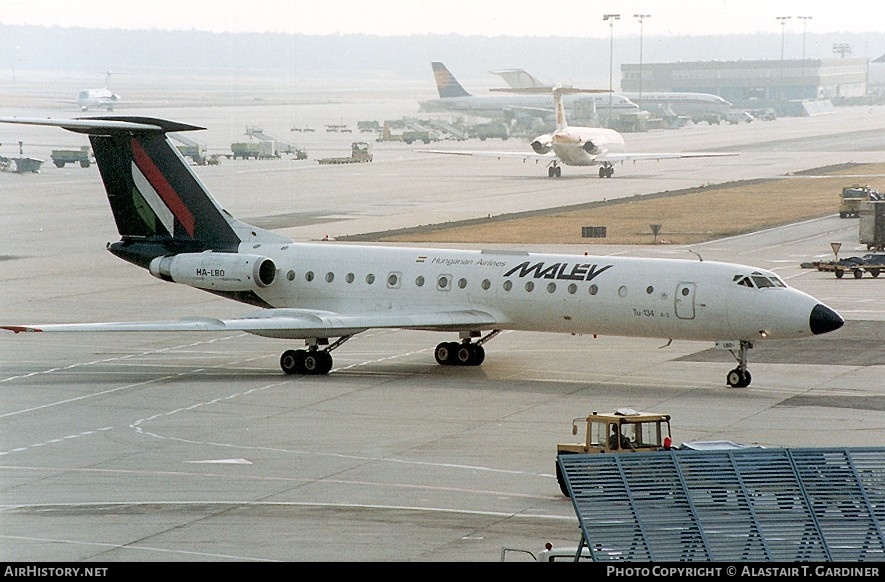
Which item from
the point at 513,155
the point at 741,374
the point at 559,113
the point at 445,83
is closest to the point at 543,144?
the point at 513,155

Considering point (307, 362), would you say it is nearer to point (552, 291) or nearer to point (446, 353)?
point (446, 353)

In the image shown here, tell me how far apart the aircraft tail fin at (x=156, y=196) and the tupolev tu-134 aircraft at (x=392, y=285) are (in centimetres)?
3

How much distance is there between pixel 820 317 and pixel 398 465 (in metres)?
12.1

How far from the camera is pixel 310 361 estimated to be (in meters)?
38.2

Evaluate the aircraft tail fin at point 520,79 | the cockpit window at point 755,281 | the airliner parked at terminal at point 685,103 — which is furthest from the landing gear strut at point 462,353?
the airliner parked at terminal at point 685,103

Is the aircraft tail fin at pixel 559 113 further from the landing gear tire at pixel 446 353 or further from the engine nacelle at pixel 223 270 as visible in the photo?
the landing gear tire at pixel 446 353

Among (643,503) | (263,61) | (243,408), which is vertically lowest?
(243,408)

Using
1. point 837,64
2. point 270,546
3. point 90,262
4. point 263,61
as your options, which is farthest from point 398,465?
point 837,64

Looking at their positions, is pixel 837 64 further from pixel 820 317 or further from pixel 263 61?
pixel 820 317

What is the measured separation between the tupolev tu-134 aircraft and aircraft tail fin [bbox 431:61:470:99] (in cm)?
2652

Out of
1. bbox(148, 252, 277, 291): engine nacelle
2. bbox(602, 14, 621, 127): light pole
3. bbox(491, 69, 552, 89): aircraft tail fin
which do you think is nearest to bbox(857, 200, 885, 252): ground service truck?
bbox(602, 14, 621, 127): light pole

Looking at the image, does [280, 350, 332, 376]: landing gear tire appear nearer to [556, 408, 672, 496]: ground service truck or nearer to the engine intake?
[556, 408, 672, 496]: ground service truck

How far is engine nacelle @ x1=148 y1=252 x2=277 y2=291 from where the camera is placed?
132 feet
